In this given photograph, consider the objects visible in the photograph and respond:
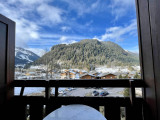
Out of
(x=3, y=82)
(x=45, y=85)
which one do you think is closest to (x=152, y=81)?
(x=45, y=85)

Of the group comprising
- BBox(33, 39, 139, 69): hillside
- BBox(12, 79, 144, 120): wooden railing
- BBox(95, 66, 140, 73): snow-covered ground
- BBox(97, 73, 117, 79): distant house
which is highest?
BBox(33, 39, 139, 69): hillside

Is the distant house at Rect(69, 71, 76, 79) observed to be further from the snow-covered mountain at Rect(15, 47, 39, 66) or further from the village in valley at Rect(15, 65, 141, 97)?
the snow-covered mountain at Rect(15, 47, 39, 66)

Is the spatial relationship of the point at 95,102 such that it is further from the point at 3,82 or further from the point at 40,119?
the point at 3,82

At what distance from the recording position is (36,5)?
63.0 inches

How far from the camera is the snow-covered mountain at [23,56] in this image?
1.60m

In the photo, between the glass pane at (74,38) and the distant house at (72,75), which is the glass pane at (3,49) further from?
the distant house at (72,75)

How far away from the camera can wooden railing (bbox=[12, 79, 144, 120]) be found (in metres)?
1.23

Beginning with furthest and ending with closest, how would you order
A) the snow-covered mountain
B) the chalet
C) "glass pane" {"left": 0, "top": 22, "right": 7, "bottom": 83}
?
1. the snow-covered mountain
2. "glass pane" {"left": 0, "top": 22, "right": 7, "bottom": 83}
3. the chalet

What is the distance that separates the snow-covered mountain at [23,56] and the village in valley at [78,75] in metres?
0.11

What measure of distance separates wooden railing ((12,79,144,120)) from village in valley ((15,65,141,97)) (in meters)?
0.07

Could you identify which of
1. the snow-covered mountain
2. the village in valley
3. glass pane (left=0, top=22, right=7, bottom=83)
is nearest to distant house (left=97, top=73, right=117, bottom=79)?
the village in valley

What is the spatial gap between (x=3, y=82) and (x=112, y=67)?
1.72 metres

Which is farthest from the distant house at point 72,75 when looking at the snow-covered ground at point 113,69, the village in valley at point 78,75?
the snow-covered ground at point 113,69

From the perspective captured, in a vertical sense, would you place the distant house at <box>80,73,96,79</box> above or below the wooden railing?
above
